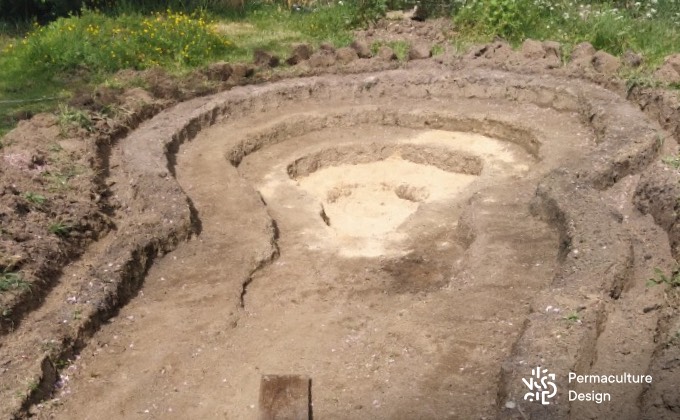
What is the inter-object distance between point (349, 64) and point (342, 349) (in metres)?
7.38

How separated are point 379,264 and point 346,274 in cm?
38

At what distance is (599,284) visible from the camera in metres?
5.84

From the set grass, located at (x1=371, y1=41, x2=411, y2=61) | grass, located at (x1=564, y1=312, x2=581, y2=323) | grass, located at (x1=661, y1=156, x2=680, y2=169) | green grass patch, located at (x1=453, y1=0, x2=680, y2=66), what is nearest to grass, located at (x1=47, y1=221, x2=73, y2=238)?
grass, located at (x1=564, y1=312, x2=581, y2=323)

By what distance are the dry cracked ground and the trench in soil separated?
22 millimetres

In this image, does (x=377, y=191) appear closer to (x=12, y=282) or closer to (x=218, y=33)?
(x=12, y=282)

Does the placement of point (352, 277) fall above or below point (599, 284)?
below

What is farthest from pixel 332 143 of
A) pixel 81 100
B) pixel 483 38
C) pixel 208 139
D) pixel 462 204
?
pixel 483 38

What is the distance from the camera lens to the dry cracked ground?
17.3 ft

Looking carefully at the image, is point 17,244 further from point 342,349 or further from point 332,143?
point 332,143

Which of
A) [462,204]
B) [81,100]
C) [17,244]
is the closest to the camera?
[17,244]

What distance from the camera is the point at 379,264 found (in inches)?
289

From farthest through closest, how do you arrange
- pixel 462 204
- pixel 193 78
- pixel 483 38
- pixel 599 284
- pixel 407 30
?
pixel 407 30
pixel 483 38
pixel 193 78
pixel 462 204
pixel 599 284

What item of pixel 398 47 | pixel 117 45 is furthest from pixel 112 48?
pixel 398 47

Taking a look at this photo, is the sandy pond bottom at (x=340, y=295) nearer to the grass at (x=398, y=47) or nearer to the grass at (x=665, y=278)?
the grass at (x=665, y=278)
